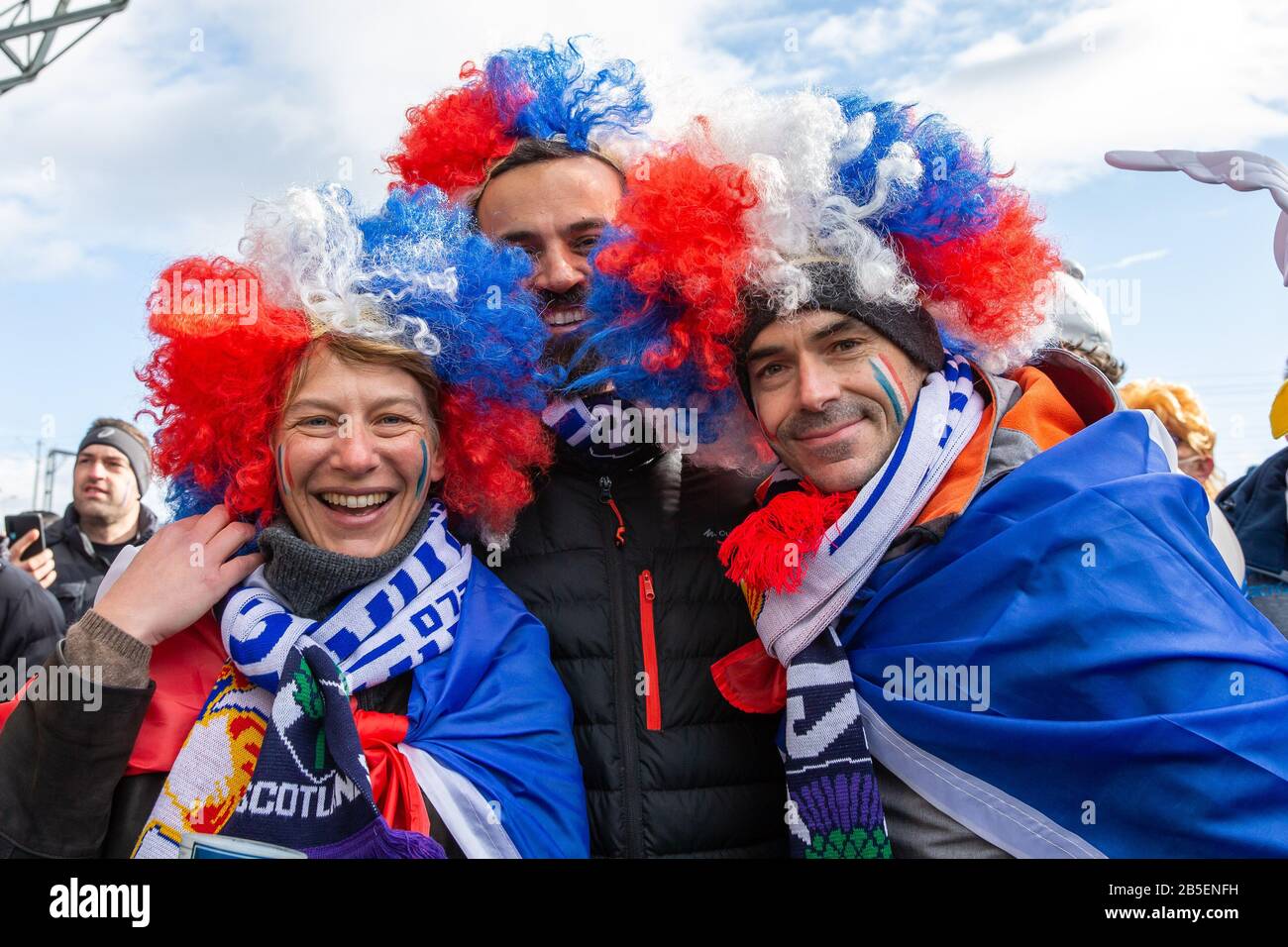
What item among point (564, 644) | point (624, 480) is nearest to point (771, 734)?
point (564, 644)

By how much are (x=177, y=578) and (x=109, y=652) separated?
0.23 meters

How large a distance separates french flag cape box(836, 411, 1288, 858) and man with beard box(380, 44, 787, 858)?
0.42 m

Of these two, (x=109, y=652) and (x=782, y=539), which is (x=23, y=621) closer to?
(x=109, y=652)

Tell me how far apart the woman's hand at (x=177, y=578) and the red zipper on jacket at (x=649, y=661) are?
1.01 metres

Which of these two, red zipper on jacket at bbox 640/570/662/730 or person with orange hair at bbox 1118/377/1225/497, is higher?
person with orange hair at bbox 1118/377/1225/497

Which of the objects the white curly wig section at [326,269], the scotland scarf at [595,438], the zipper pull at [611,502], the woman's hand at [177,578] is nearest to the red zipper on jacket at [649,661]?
the zipper pull at [611,502]

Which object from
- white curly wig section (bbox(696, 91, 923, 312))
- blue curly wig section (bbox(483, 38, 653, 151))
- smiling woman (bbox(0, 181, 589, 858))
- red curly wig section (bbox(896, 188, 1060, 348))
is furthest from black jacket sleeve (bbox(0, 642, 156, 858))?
red curly wig section (bbox(896, 188, 1060, 348))

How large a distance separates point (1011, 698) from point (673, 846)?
0.88 metres

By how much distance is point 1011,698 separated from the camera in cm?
217

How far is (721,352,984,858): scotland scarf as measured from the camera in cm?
224

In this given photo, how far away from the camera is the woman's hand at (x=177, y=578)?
2363mm

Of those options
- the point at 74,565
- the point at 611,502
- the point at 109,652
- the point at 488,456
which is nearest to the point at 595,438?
the point at 611,502

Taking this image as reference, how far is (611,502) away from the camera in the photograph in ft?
8.97

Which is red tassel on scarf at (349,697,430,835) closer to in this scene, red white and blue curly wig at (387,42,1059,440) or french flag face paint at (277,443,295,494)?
french flag face paint at (277,443,295,494)
